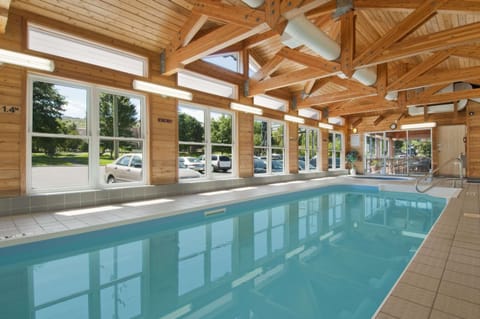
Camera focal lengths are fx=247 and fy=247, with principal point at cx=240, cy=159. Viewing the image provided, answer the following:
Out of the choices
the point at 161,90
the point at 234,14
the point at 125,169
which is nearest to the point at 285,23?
the point at 234,14

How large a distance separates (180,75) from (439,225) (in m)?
6.03

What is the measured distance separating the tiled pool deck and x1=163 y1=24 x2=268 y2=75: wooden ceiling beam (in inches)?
116

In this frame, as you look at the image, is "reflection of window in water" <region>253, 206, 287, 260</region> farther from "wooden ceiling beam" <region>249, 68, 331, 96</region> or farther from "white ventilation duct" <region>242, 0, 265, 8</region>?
"white ventilation duct" <region>242, 0, 265, 8</region>

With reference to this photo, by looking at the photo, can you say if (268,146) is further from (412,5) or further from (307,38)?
(412,5)

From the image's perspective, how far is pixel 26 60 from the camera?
3762mm

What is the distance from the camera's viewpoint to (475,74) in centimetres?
576

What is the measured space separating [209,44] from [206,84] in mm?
2346

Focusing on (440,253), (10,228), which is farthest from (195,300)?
(10,228)

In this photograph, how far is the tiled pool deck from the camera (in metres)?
1.67

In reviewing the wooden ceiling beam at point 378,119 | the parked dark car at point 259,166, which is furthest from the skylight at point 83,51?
the wooden ceiling beam at point 378,119

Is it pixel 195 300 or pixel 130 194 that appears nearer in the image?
pixel 195 300

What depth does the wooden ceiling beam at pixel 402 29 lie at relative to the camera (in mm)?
3982

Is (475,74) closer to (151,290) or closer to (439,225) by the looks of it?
(439,225)

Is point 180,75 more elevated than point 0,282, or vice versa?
point 180,75
